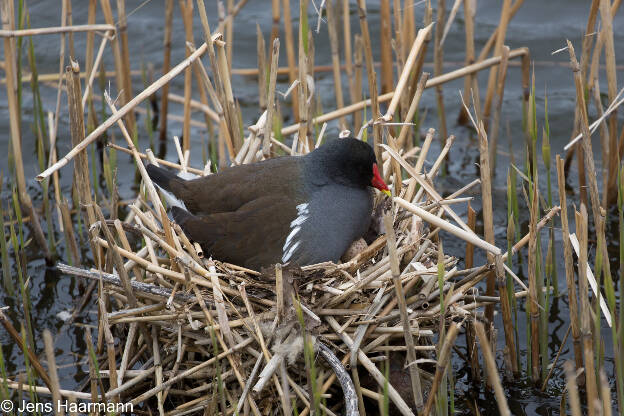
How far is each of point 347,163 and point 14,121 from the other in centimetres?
178

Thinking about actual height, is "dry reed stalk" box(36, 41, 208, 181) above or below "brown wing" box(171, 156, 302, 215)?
above

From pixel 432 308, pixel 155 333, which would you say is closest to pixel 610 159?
pixel 432 308

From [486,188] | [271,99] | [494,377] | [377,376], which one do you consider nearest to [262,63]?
[271,99]

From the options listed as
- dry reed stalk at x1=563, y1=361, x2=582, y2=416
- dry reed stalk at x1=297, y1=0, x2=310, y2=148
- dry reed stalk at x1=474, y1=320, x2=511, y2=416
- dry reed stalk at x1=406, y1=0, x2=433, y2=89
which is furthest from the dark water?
dry reed stalk at x1=563, y1=361, x2=582, y2=416

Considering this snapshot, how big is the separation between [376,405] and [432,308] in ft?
1.48

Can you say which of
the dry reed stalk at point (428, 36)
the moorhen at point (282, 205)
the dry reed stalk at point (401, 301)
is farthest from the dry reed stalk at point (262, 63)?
the dry reed stalk at point (401, 301)

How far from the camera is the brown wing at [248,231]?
356cm

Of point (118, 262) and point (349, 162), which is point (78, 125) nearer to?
point (118, 262)

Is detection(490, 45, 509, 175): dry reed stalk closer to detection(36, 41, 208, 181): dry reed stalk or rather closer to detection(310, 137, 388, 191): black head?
detection(310, 137, 388, 191): black head

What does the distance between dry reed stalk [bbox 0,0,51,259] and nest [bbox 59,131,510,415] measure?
3.76ft

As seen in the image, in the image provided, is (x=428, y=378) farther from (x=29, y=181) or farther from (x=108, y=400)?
(x=29, y=181)

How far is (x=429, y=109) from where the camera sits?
20.7 ft

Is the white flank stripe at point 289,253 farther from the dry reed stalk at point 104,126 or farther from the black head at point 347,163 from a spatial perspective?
the dry reed stalk at point 104,126

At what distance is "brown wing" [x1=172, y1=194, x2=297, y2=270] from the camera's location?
3.56 m
